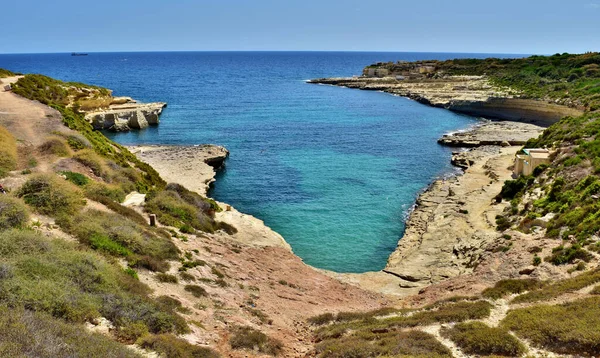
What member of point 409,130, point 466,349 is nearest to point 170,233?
point 466,349

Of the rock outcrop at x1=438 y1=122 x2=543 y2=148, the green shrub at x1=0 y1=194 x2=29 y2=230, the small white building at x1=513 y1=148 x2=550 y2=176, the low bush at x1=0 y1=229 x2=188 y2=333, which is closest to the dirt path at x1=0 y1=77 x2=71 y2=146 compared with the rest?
the green shrub at x1=0 y1=194 x2=29 y2=230

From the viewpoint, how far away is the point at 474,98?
98.1m

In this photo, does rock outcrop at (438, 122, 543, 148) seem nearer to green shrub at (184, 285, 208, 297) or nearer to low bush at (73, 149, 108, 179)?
low bush at (73, 149, 108, 179)

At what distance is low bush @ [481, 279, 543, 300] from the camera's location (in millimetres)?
19031

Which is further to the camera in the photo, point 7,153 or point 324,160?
point 324,160

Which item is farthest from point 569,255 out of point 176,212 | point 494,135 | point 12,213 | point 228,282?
point 494,135

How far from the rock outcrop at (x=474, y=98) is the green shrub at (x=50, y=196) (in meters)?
73.9

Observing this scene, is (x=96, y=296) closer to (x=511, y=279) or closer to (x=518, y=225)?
(x=511, y=279)

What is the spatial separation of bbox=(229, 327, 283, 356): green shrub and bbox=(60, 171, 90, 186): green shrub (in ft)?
51.6

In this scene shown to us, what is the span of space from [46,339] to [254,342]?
276 inches

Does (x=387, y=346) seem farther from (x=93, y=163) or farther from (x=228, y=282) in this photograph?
(x=93, y=163)

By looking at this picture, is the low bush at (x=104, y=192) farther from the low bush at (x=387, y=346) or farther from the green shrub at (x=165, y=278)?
the low bush at (x=387, y=346)

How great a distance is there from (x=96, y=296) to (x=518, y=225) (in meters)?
27.0

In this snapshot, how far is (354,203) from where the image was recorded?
41250 mm
